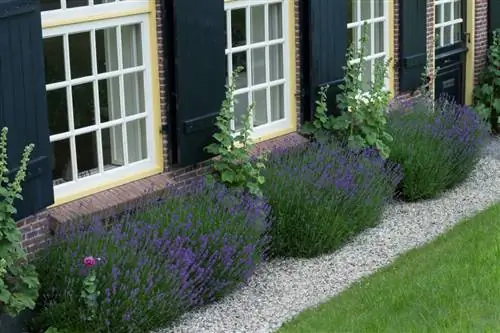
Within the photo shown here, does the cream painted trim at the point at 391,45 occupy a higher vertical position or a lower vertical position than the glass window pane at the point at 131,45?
lower

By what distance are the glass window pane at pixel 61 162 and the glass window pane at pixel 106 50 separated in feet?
2.14

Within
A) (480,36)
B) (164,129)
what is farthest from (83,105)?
(480,36)

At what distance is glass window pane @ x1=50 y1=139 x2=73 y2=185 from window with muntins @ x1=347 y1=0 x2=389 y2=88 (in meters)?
3.97

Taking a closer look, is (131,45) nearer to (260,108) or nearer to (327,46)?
(260,108)

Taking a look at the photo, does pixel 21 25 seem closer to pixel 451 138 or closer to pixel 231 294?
pixel 231 294

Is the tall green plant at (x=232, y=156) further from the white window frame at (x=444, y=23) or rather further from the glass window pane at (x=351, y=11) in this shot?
the white window frame at (x=444, y=23)

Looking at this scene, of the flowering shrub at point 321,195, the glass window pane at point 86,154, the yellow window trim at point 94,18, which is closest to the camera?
the yellow window trim at point 94,18

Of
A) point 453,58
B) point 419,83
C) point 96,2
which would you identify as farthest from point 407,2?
point 96,2

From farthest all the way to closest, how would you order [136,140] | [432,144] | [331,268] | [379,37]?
[379,37]
[432,144]
[136,140]
[331,268]

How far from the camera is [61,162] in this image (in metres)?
7.75

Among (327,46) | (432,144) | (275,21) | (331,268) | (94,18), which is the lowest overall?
(331,268)

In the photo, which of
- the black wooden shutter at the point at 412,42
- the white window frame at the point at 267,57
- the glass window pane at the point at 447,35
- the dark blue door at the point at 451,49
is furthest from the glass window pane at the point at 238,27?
the glass window pane at the point at 447,35

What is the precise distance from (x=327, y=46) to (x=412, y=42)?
74.9 inches

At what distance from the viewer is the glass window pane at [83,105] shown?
7.80 meters
